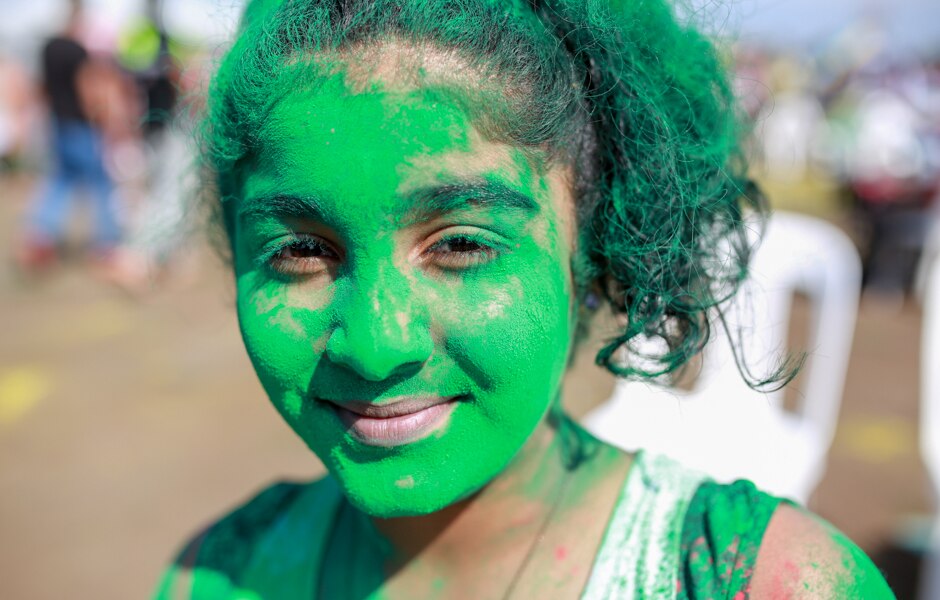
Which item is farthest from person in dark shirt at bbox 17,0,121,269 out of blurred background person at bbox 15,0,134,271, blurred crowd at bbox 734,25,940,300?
blurred crowd at bbox 734,25,940,300

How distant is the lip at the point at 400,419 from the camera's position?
36.7 inches

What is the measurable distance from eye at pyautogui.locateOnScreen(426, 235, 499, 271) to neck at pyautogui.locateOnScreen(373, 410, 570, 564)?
0.36 meters

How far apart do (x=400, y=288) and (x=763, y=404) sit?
6.89ft

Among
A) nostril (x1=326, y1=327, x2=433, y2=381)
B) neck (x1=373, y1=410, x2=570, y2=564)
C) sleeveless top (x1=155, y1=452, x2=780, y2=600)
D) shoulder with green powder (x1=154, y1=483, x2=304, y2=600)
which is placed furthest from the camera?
shoulder with green powder (x1=154, y1=483, x2=304, y2=600)

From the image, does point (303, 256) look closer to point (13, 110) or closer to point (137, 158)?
point (137, 158)

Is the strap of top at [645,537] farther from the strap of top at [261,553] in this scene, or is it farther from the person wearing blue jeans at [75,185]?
the person wearing blue jeans at [75,185]

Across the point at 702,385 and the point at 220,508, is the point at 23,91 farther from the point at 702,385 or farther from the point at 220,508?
the point at 702,385

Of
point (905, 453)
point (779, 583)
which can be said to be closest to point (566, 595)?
point (779, 583)

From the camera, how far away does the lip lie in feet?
3.05

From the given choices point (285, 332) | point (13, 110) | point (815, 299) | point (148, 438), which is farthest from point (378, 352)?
point (13, 110)

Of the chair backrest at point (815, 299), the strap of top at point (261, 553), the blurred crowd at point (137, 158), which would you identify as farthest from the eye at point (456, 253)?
the blurred crowd at point (137, 158)

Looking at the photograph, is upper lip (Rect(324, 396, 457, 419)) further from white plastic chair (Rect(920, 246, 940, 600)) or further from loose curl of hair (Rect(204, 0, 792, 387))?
white plastic chair (Rect(920, 246, 940, 600))

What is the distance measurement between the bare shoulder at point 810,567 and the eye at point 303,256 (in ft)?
2.17

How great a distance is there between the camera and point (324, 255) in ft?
3.12
